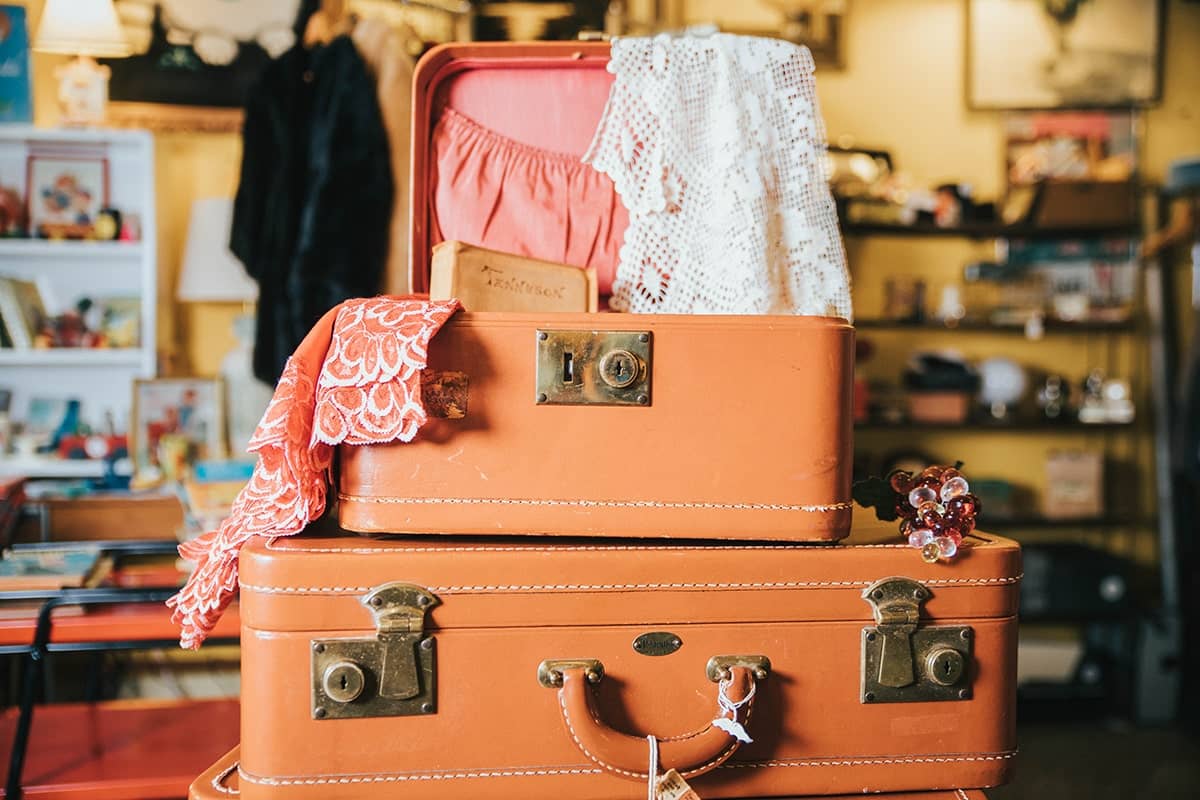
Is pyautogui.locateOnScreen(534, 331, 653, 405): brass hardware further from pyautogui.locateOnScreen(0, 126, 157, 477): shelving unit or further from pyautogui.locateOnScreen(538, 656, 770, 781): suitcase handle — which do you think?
pyautogui.locateOnScreen(0, 126, 157, 477): shelving unit

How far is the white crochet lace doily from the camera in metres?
1.31

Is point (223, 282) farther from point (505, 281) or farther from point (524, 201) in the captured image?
point (505, 281)

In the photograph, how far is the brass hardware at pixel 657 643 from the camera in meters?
0.99

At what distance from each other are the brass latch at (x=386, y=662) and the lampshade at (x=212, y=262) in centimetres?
210

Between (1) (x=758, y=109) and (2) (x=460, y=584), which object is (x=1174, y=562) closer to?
(1) (x=758, y=109)

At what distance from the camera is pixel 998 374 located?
3.46 metres

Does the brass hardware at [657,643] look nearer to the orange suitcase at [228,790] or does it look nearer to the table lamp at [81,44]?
the orange suitcase at [228,790]

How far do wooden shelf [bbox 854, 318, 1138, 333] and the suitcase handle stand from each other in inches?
103

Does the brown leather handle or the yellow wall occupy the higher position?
the yellow wall

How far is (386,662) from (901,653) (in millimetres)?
545

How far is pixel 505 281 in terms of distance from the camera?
1164mm

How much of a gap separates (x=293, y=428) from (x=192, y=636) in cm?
32

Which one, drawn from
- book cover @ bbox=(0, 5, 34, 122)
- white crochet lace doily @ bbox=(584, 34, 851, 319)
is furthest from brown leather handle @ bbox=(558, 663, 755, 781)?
book cover @ bbox=(0, 5, 34, 122)

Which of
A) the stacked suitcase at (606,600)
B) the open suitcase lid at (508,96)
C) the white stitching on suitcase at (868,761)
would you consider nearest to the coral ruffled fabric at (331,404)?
the stacked suitcase at (606,600)
